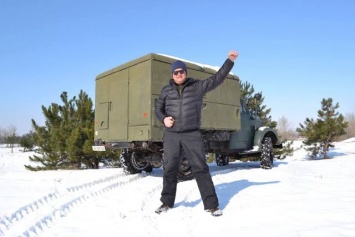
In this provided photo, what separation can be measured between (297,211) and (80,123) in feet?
35.0

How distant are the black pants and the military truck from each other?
2.17 metres

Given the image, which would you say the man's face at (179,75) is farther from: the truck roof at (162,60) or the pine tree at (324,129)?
the pine tree at (324,129)

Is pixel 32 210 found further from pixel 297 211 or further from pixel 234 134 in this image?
pixel 234 134

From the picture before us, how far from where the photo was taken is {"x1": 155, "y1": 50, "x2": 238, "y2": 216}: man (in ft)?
11.5

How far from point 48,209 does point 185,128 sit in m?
2.12

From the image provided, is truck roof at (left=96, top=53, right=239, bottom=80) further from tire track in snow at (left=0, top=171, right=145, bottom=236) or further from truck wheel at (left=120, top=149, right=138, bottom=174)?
tire track in snow at (left=0, top=171, right=145, bottom=236)

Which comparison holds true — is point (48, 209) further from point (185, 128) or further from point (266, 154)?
point (266, 154)

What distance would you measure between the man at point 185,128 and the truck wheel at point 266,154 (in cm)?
526

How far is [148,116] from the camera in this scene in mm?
5824

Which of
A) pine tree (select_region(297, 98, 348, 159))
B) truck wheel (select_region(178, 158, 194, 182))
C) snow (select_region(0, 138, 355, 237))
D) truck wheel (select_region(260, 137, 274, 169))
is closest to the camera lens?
snow (select_region(0, 138, 355, 237))

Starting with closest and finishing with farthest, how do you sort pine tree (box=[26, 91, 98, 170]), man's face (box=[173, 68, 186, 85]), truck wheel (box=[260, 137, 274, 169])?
man's face (box=[173, 68, 186, 85]) → truck wheel (box=[260, 137, 274, 169]) → pine tree (box=[26, 91, 98, 170])

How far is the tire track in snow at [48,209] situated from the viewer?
3.00 meters

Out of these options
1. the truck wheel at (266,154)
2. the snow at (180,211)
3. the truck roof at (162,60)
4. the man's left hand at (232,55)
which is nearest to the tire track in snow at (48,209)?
the snow at (180,211)

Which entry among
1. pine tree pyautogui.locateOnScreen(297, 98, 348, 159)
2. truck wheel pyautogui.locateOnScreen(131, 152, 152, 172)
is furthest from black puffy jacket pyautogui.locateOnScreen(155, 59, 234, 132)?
pine tree pyautogui.locateOnScreen(297, 98, 348, 159)
